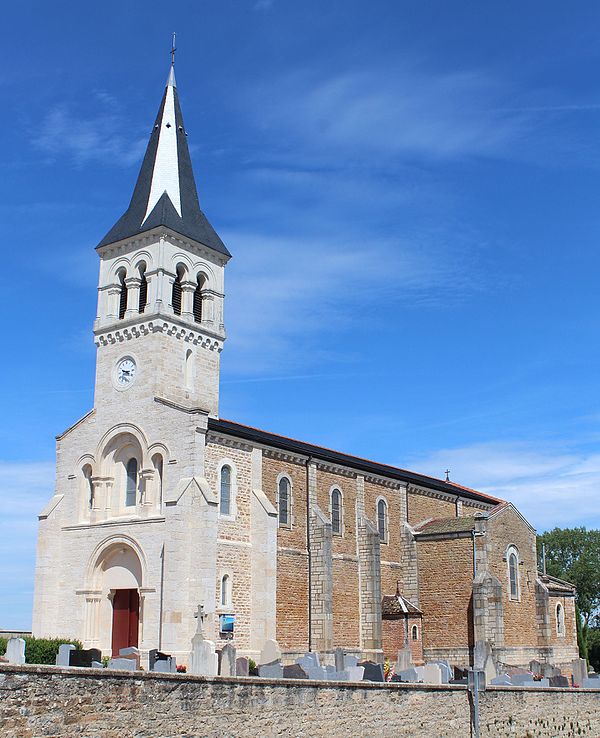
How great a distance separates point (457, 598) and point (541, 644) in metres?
5.50

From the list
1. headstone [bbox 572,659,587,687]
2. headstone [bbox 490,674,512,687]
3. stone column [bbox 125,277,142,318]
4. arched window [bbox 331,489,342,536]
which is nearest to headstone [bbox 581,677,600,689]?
headstone [bbox 572,659,587,687]

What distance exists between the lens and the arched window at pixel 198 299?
38.3 meters

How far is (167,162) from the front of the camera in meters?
40.2

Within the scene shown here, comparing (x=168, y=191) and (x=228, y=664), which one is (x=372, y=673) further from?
(x=168, y=191)

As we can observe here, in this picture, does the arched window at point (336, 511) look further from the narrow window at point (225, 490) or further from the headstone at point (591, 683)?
the headstone at point (591, 683)

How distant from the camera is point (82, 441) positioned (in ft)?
121

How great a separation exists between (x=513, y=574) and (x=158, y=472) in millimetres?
18839

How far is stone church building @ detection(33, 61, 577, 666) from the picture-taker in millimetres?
33000

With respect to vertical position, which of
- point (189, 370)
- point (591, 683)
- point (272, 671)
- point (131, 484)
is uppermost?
point (189, 370)

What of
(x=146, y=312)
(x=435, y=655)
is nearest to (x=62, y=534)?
(x=146, y=312)

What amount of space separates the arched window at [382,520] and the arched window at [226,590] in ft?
36.4

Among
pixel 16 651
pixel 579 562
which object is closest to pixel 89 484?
pixel 16 651

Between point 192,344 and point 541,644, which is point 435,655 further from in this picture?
point 192,344

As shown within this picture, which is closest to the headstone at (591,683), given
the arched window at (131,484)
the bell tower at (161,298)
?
the bell tower at (161,298)
